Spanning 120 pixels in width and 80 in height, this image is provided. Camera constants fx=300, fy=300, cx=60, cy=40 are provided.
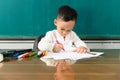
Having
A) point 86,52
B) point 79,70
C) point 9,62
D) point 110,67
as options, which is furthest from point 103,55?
point 9,62

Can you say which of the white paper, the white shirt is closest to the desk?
the white paper

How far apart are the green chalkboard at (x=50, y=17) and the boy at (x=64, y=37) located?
0.13 meters

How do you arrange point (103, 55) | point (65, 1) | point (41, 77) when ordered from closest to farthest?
point (41, 77)
point (103, 55)
point (65, 1)

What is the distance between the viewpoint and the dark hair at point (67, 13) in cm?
167

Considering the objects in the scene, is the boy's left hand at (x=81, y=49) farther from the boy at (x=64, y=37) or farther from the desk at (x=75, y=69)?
the desk at (x=75, y=69)

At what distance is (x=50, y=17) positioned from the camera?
188cm

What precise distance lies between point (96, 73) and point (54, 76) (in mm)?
177

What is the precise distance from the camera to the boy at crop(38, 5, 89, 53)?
5.46 feet

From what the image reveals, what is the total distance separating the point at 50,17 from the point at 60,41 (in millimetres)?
222

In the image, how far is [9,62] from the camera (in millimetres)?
1440

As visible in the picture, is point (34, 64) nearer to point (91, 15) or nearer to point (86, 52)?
point (86, 52)

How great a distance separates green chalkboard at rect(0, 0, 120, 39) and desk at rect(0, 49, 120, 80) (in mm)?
362

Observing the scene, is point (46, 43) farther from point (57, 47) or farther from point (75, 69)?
point (75, 69)

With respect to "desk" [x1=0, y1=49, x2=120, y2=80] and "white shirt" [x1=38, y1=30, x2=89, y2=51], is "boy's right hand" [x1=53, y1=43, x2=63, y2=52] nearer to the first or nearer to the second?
"white shirt" [x1=38, y1=30, x2=89, y2=51]
